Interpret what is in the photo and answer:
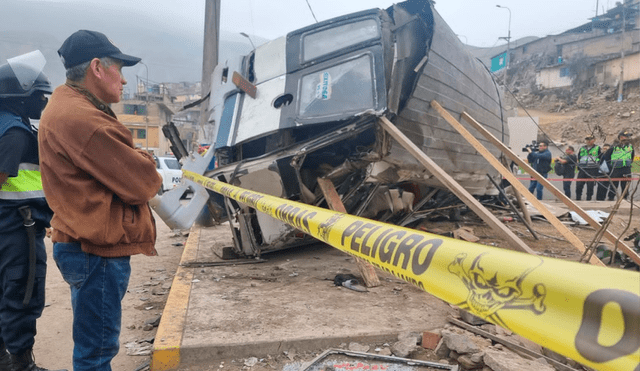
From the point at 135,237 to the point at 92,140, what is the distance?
45 centimetres

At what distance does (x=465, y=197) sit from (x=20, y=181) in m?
3.08

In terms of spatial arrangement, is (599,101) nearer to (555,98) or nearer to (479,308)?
(555,98)

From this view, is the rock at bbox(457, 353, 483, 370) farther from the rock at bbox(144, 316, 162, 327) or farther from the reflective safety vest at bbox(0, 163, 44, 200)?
the reflective safety vest at bbox(0, 163, 44, 200)

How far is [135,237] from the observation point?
1856mm

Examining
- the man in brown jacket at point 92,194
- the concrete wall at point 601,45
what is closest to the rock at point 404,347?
the man in brown jacket at point 92,194

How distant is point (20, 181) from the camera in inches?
97.3

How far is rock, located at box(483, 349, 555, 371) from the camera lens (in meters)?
2.11

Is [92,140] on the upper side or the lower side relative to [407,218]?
upper

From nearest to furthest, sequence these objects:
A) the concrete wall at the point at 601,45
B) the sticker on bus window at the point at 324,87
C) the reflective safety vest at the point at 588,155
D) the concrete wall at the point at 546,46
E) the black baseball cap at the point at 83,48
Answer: the black baseball cap at the point at 83,48 < the sticker on bus window at the point at 324,87 < the reflective safety vest at the point at 588,155 < the concrete wall at the point at 601,45 < the concrete wall at the point at 546,46

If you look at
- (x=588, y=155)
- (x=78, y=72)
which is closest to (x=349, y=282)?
(x=78, y=72)

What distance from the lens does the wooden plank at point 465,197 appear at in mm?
3246

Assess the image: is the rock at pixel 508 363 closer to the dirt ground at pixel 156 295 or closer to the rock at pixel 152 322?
the dirt ground at pixel 156 295

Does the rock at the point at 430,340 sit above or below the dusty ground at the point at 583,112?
below

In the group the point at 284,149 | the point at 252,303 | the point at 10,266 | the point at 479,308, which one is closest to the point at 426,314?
the point at 252,303
